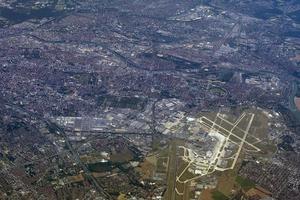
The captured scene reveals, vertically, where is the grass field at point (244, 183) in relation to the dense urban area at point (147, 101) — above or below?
below

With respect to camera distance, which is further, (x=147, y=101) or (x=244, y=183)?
(x=147, y=101)

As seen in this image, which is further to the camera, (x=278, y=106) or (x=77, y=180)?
(x=278, y=106)

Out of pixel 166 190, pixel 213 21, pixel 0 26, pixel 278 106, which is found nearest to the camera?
pixel 166 190

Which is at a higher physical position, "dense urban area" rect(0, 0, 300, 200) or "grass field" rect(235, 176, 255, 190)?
"dense urban area" rect(0, 0, 300, 200)

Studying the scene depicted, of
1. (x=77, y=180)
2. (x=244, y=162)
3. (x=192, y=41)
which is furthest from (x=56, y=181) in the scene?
(x=192, y=41)

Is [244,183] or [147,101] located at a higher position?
[147,101]

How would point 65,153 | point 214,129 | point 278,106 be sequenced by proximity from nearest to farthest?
1. point 65,153
2. point 214,129
3. point 278,106

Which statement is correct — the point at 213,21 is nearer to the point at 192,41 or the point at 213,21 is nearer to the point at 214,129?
the point at 192,41
